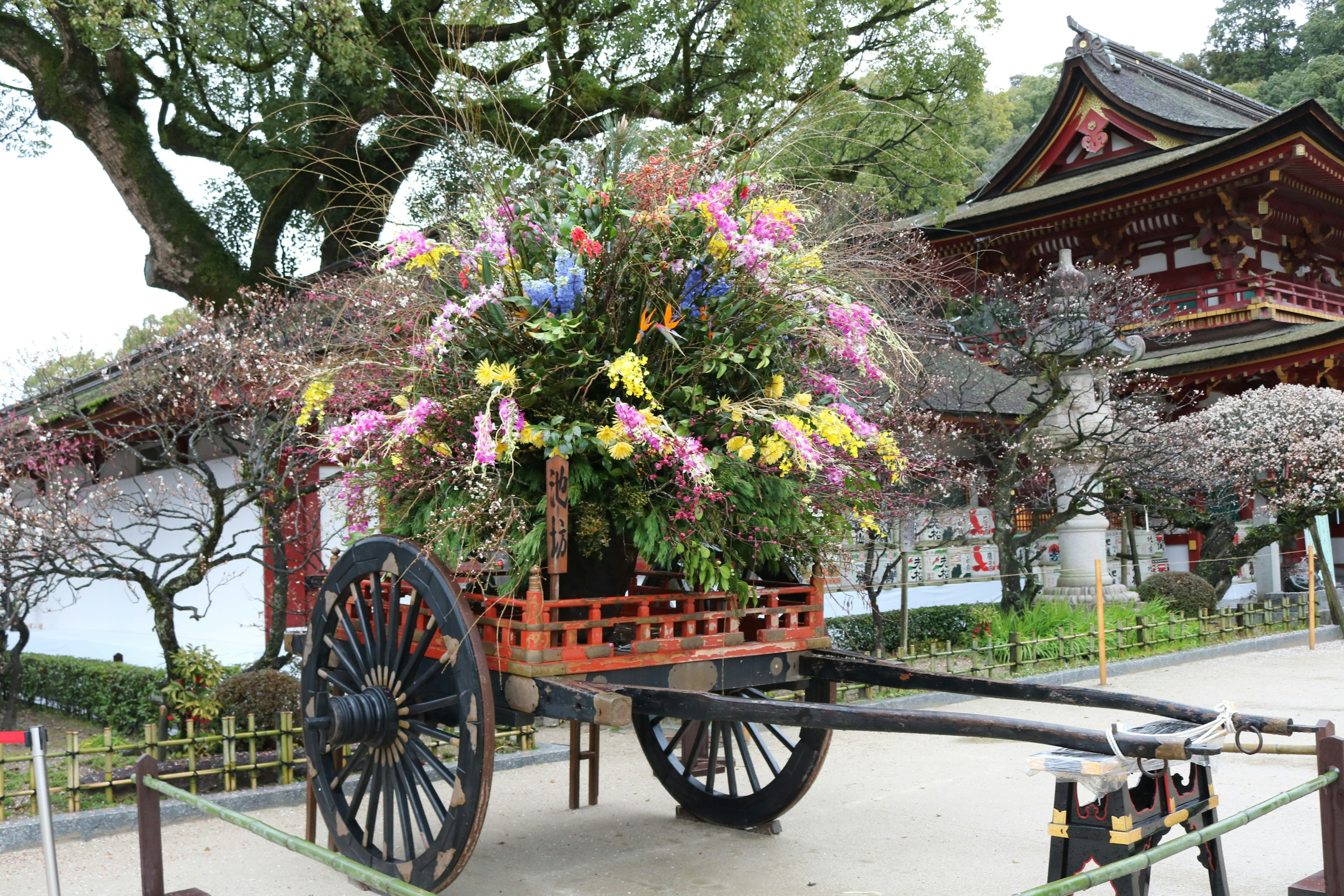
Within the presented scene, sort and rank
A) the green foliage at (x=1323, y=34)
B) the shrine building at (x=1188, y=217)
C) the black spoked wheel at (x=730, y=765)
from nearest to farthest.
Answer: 1. the black spoked wheel at (x=730, y=765)
2. the shrine building at (x=1188, y=217)
3. the green foliage at (x=1323, y=34)

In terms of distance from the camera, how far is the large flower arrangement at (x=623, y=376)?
3.93m

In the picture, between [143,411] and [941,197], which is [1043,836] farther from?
[941,197]

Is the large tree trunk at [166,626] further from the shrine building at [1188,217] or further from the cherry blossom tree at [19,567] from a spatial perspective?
the shrine building at [1188,217]

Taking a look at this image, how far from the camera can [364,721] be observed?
159 inches

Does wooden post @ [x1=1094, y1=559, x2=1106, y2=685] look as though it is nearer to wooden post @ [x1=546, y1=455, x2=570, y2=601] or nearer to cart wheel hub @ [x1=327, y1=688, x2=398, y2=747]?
wooden post @ [x1=546, y1=455, x2=570, y2=601]

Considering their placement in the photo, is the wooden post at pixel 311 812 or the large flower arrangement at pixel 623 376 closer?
the large flower arrangement at pixel 623 376

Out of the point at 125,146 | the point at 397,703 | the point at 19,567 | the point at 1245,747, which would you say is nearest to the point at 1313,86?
the point at 125,146

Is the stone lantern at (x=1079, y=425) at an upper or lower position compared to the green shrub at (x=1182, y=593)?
upper

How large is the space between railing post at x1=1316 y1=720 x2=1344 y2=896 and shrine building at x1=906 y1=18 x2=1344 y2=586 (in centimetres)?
1125

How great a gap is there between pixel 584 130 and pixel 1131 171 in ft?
33.9

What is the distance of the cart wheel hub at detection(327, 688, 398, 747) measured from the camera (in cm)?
402

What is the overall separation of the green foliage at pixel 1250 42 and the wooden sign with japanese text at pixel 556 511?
41929 millimetres

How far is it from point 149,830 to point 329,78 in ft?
32.2

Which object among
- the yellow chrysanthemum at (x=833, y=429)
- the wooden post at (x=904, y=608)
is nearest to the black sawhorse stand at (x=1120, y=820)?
the yellow chrysanthemum at (x=833, y=429)
